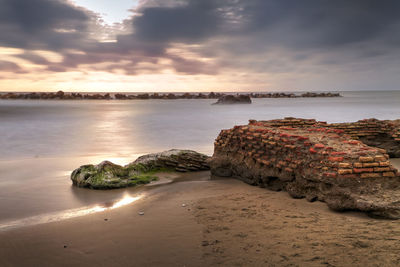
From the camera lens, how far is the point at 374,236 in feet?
12.2

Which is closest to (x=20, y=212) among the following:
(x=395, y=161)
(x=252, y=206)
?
(x=252, y=206)

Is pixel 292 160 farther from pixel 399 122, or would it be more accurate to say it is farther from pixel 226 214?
pixel 399 122

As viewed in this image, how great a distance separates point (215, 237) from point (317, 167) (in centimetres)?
228

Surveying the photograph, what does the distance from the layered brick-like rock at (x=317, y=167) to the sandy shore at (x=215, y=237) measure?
10.1 inches

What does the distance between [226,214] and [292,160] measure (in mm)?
1775

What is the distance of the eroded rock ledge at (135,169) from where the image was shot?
7514 mm

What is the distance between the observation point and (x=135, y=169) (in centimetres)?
842

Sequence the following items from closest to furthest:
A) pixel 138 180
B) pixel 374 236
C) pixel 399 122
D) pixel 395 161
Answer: pixel 374 236 → pixel 138 180 → pixel 395 161 → pixel 399 122

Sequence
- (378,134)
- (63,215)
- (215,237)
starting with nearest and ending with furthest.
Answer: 1. (215,237)
2. (63,215)
3. (378,134)

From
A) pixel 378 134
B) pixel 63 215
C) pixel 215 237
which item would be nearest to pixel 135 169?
pixel 63 215

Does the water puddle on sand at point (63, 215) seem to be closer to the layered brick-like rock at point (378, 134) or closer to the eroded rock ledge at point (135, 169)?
the eroded rock ledge at point (135, 169)

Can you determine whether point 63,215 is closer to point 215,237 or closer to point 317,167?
point 215,237

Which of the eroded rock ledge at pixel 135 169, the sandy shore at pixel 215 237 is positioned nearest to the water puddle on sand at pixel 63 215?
the sandy shore at pixel 215 237

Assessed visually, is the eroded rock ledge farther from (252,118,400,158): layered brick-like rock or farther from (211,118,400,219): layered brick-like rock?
(252,118,400,158): layered brick-like rock
